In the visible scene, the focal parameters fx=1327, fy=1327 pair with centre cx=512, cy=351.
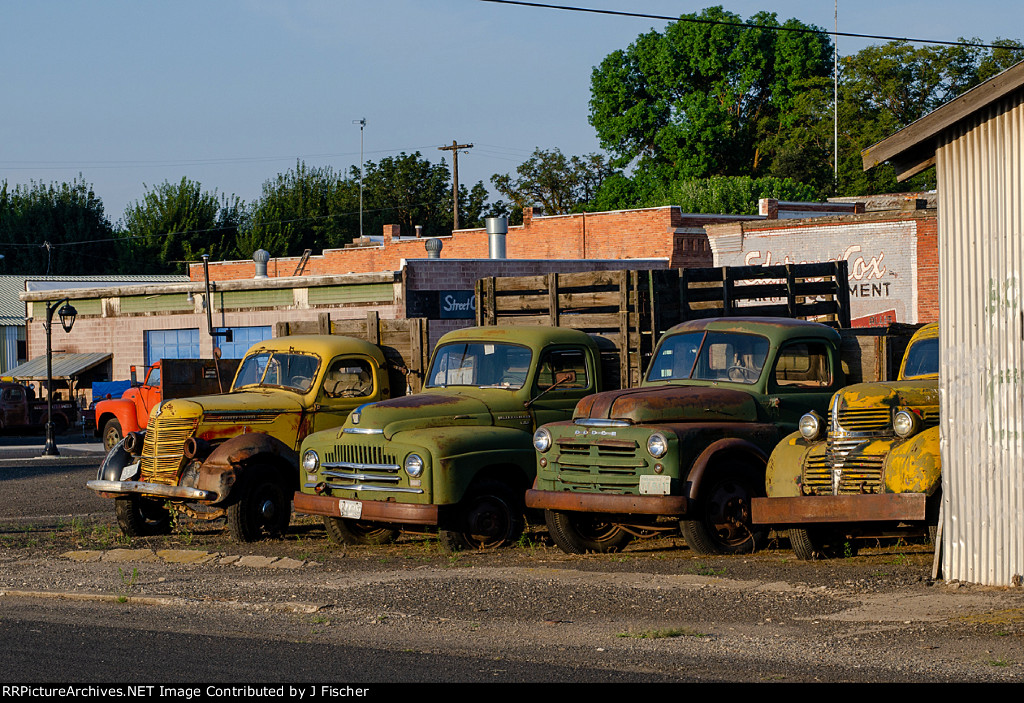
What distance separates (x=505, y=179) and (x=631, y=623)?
79560 millimetres

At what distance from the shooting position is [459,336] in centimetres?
1448

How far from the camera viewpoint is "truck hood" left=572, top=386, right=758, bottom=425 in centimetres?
1210

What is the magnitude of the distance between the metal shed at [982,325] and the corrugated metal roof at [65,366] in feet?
127

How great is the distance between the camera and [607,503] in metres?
11.8

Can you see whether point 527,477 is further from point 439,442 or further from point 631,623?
point 631,623

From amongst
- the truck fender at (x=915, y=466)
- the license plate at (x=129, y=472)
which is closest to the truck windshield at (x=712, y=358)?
the truck fender at (x=915, y=466)

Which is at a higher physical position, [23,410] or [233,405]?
[233,405]

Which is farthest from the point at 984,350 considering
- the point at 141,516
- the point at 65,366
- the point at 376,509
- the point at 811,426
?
the point at 65,366

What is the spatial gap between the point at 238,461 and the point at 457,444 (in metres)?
2.61

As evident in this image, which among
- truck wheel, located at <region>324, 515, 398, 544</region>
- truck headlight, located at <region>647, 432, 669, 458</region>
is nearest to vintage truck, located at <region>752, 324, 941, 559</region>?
truck headlight, located at <region>647, 432, 669, 458</region>

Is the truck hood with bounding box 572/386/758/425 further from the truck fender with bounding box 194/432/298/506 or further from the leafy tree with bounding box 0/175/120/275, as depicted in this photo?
the leafy tree with bounding box 0/175/120/275

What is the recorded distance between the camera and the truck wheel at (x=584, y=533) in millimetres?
12625

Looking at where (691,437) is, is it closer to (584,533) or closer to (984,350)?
(584,533)

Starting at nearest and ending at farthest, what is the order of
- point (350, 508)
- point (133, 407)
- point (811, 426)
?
point (811, 426)
point (350, 508)
point (133, 407)
